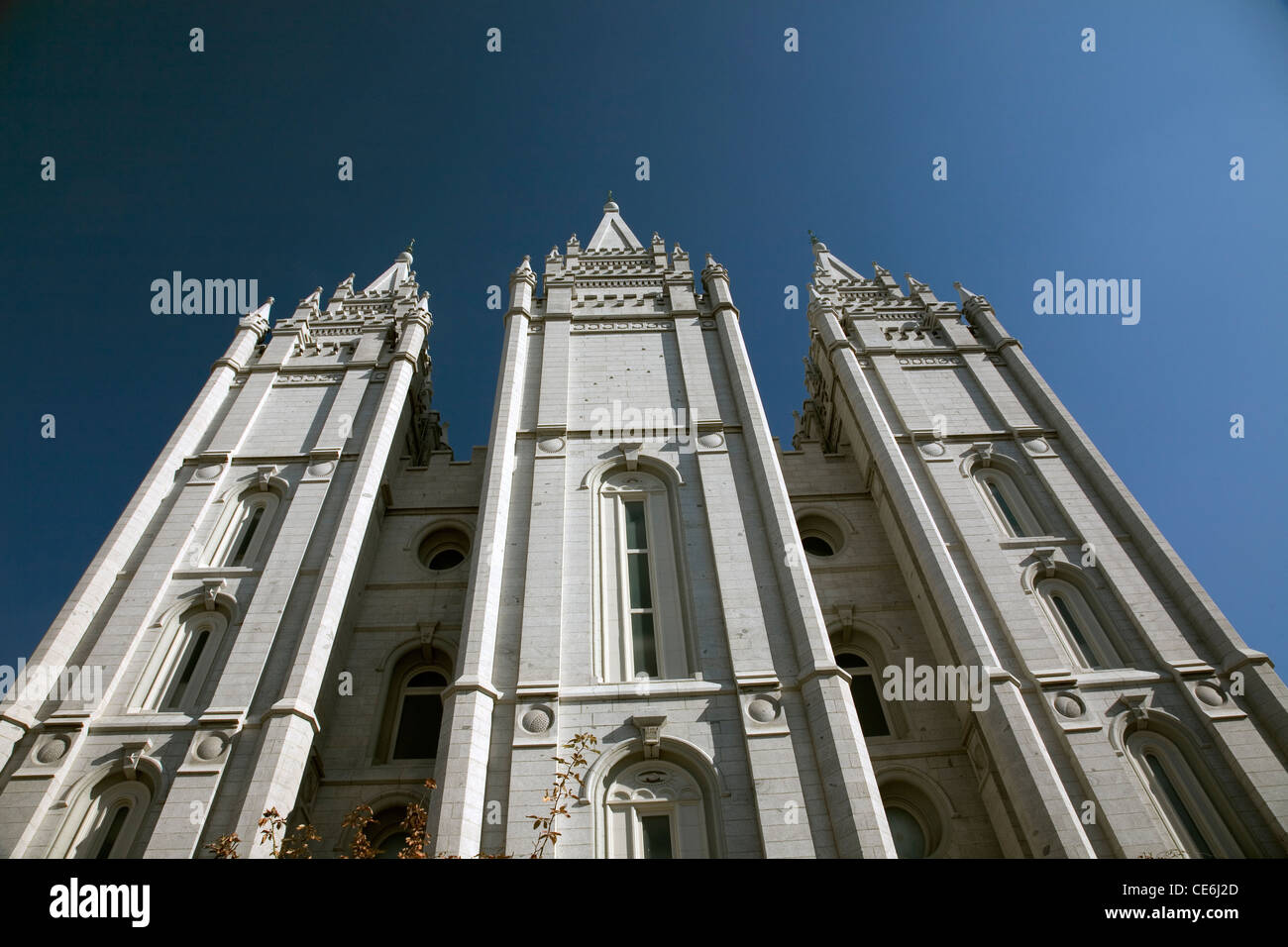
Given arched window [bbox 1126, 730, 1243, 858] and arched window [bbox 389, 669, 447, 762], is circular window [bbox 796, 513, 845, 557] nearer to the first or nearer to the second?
arched window [bbox 1126, 730, 1243, 858]

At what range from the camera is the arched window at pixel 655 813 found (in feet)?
39.8

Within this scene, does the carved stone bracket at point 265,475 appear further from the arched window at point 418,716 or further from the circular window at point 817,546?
the circular window at point 817,546

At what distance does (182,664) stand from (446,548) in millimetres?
6687

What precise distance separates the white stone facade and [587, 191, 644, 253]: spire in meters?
5.93

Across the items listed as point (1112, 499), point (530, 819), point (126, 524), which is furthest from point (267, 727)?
point (1112, 499)

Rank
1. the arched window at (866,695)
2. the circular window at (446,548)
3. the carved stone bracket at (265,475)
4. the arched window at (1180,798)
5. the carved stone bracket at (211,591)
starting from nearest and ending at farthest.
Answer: the arched window at (1180,798)
the carved stone bracket at (211,591)
the arched window at (866,695)
the carved stone bracket at (265,475)
the circular window at (446,548)

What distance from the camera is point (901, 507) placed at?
18.5 metres

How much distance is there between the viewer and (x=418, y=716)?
17250 mm

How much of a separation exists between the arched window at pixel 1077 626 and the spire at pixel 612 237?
1717 centimetres

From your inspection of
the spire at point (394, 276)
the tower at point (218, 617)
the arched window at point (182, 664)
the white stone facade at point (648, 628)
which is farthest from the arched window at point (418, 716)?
the spire at point (394, 276)

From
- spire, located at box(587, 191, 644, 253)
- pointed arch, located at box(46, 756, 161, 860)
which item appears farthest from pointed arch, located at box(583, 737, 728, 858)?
spire, located at box(587, 191, 644, 253)

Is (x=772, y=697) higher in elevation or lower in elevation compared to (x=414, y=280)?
lower
